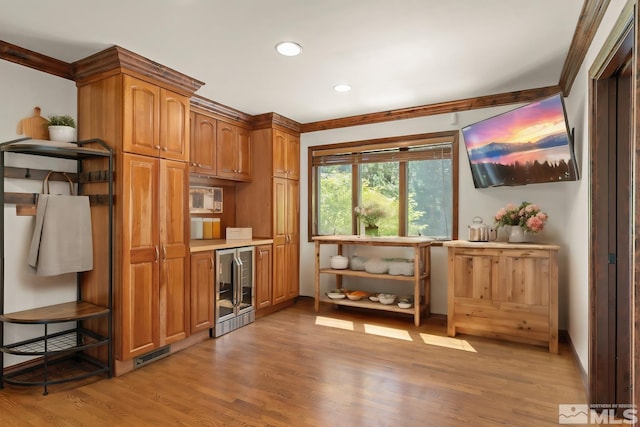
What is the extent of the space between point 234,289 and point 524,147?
3207 millimetres

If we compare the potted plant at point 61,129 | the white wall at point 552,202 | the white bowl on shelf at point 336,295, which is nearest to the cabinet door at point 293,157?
the white wall at point 552,202

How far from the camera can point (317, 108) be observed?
4.27 metres

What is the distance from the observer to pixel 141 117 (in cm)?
288

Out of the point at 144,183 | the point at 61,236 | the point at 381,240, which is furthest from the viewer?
the point at 381,240

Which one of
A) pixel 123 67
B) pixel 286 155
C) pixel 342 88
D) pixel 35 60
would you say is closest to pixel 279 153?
pixel 286 155

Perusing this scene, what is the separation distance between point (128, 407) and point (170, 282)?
3.53 ft

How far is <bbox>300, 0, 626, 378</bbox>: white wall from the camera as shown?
2580 mm

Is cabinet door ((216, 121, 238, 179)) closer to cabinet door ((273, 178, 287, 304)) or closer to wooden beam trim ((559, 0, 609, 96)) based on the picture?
cabinet door ((273, 178, 287, 304))

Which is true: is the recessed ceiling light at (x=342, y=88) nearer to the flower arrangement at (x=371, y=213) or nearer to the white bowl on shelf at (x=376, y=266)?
the flower arrangement at (x=371, y=213)

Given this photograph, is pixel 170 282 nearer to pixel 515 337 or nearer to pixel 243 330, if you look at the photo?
pixel 243 330

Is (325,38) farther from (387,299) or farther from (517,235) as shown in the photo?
(387,299)

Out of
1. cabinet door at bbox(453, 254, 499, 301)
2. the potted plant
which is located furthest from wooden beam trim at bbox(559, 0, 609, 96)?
the potted plant

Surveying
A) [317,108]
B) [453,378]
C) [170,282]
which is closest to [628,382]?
[453,378]

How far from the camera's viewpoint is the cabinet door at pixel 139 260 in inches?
108
